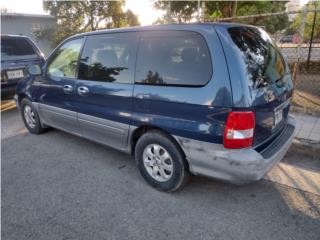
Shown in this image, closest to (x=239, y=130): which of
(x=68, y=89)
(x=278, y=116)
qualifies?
(x=278, y=116)

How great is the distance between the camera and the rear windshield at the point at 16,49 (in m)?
6.70

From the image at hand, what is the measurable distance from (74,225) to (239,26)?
97.5 inches

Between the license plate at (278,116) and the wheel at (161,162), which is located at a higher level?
the license plate at (278,116)

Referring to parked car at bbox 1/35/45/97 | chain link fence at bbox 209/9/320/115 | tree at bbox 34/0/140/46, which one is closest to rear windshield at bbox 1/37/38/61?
parked car at bbox 1/35/45/97

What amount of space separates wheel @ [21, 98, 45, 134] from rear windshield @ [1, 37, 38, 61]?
2.18 meters

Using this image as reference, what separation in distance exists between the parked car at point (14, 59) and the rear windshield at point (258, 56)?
18.7ft

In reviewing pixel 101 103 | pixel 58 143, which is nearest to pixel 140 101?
pixel 101 103

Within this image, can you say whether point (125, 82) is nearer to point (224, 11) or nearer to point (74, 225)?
point (74, 225)

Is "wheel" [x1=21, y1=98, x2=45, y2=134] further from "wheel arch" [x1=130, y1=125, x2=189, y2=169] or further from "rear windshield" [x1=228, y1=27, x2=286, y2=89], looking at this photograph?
"rear windshield" [x1=228, y1=27, x2=286, y2=89]

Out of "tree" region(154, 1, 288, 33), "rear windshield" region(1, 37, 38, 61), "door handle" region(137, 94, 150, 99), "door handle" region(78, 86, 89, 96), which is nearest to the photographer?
"door handle" region(137, 94, 150, 99)

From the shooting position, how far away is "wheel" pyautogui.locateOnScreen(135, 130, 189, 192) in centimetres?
285

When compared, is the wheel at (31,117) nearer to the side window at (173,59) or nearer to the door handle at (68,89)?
the door handle at (68,89)

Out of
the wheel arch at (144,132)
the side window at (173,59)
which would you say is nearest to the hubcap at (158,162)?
the wheel arch at (144,132)

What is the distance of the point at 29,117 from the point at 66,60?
1.62 m
